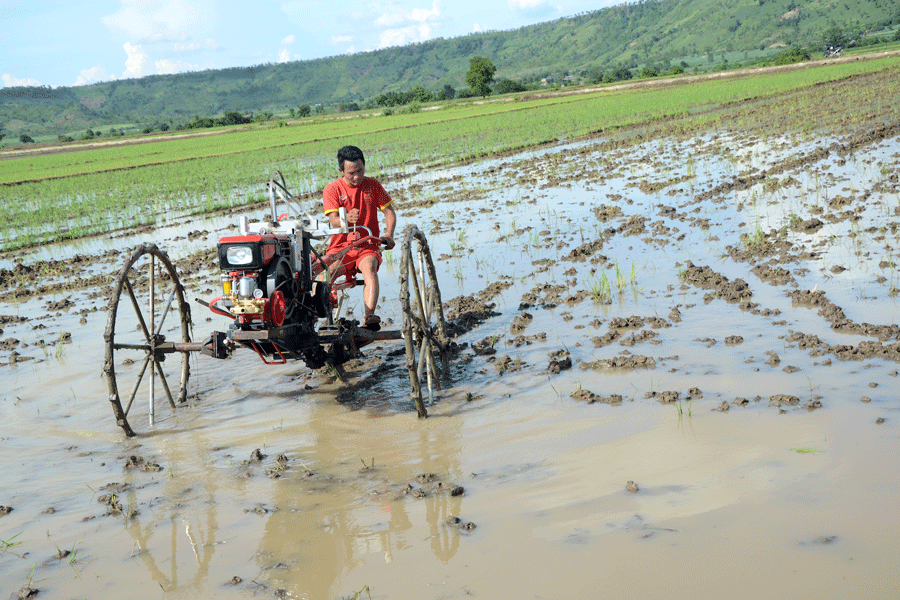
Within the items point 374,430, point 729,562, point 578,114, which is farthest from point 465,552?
point 578,114

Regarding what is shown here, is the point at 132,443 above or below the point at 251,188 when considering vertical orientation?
below

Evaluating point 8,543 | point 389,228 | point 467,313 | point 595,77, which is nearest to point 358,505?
point 8,543

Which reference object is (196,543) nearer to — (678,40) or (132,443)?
(132,443)

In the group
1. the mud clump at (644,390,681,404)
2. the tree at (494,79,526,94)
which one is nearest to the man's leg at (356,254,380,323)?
the mud clump at (644,390,681,404)

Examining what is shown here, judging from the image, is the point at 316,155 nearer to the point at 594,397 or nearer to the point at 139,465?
the point at 139,465

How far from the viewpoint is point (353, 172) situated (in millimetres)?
5113

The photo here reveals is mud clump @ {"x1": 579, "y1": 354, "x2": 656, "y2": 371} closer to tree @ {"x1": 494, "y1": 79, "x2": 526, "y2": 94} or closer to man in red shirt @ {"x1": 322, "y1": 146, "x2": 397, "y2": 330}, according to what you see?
man in red shirt @ {"x1": 322, "y1": 146, "x2": 397, "y2": 330}

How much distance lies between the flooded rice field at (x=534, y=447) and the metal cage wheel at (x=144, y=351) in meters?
0.18

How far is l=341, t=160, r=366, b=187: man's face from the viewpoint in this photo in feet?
16.7

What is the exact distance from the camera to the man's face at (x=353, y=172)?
508cm

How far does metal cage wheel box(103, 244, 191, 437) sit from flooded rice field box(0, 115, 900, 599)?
180 mm

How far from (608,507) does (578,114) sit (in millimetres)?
27835

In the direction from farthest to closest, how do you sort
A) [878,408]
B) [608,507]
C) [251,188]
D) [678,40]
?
[678,40]
[251,188]
[878,408]
[608,507]

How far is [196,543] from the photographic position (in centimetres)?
313
